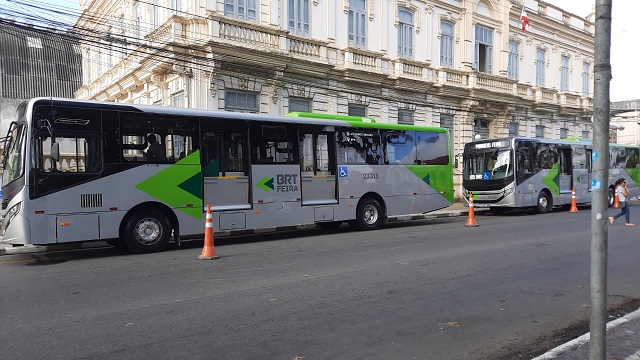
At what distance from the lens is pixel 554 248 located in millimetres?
10656

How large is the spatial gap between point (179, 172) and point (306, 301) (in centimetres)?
580

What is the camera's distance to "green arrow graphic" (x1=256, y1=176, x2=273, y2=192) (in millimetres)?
12188

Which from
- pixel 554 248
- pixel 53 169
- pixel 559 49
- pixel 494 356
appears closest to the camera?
pixel 494 356

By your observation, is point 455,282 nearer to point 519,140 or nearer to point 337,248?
point 337,248

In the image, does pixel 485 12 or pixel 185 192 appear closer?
pixel 185 192

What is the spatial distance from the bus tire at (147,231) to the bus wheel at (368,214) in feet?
18.9

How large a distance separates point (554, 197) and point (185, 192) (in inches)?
667

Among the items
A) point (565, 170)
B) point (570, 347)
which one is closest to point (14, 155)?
point (570, 347)

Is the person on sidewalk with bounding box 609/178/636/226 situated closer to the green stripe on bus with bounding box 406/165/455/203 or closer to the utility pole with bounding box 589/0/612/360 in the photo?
the green stripe on bus with bounding box 406/165/455/203

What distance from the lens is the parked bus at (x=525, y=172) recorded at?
19516 mm

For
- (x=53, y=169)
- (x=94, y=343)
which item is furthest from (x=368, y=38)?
(x=94, y=343)

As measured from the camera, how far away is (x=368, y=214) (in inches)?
579

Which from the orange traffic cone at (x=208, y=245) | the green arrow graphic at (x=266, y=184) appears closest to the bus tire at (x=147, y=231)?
the orange traffic cone at (x=208, y=245)

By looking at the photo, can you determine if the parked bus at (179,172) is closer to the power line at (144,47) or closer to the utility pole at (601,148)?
the power line at (144,47)
